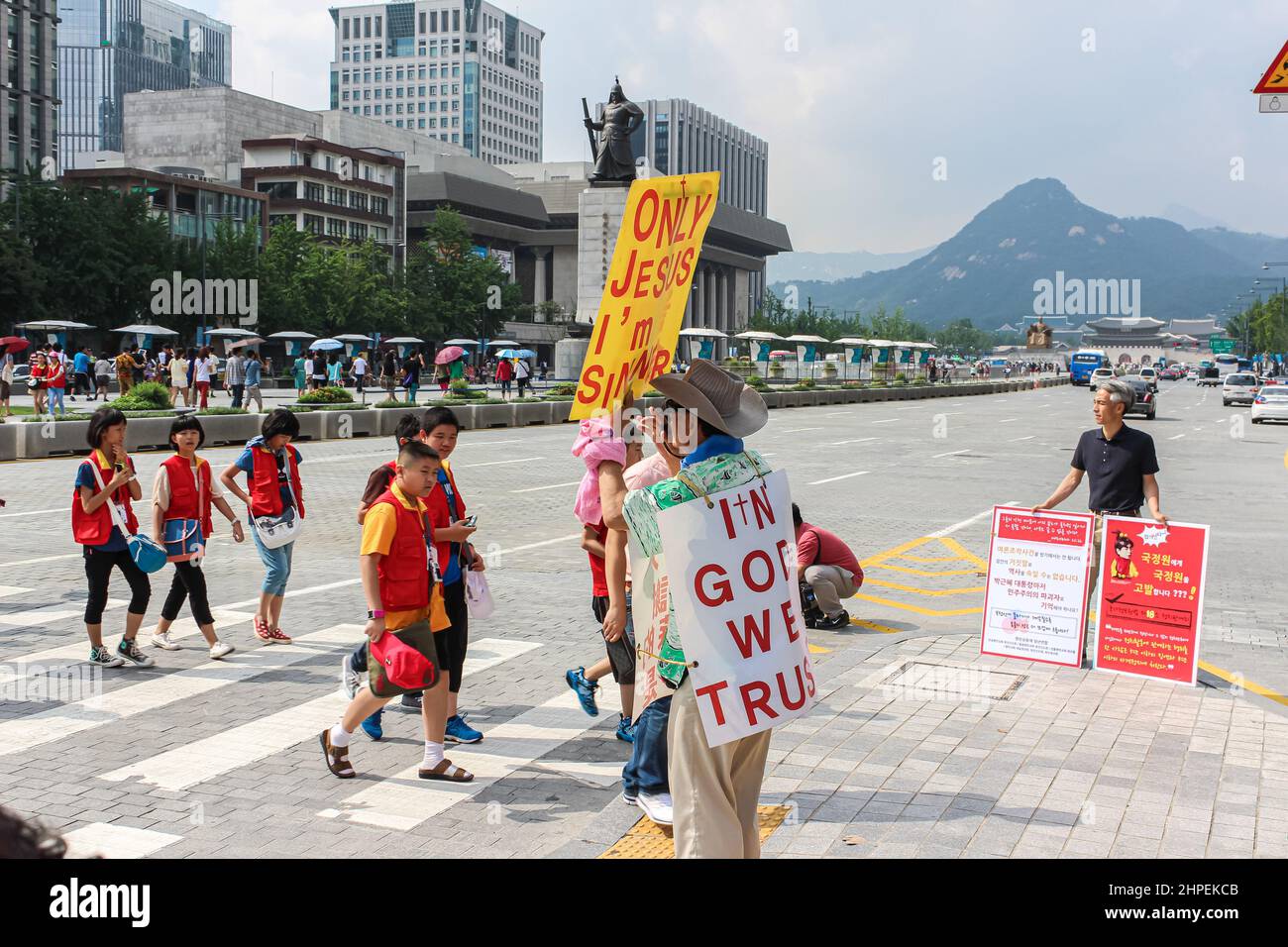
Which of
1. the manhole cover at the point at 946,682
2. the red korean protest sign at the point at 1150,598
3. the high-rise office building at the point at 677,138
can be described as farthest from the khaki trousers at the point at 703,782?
the high-rise office building at the point at 677,138

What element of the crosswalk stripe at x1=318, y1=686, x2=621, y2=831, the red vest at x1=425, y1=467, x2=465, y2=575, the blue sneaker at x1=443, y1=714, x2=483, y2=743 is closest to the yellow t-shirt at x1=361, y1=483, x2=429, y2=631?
the red vest at x1=425, y1=467, x2=465, y2=575

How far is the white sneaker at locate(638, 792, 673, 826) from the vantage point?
5109 mm

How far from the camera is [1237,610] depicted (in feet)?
33.5

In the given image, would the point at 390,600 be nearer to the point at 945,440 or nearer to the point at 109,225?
the point at 945,440

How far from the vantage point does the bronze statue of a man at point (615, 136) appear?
45.9 meters

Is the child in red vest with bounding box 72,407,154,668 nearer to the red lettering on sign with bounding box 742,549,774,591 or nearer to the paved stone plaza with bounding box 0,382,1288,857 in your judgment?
the paved stone plaza with bounding box 0,382,1288,857

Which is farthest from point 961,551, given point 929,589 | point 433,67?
point 433,67

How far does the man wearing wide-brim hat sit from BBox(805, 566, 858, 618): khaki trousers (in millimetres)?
5403

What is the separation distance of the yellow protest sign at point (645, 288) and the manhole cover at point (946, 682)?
2851mm

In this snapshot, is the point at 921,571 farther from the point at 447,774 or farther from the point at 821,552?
the point at 447,774

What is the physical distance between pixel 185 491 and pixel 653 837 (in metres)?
4.50

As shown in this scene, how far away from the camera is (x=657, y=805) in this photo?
16.9 feet
